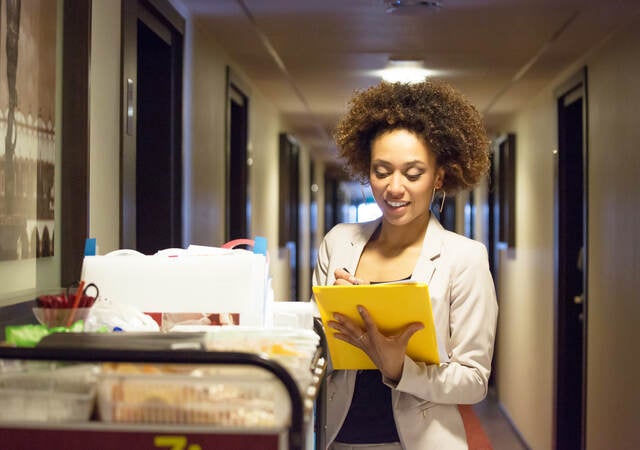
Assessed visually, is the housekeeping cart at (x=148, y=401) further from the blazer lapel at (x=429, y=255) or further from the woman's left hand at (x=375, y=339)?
the blazer lapel at (x=429, y=255)

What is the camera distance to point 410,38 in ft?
13.5

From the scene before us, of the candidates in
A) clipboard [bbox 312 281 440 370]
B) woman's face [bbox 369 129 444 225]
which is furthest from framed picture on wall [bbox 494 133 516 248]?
clipboard [bbox 312 281 440 370]

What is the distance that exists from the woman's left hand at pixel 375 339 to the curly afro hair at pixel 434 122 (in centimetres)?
51

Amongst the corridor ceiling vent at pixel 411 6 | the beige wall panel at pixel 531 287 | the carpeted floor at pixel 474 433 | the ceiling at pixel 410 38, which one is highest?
the ceiling at pixel 410 38

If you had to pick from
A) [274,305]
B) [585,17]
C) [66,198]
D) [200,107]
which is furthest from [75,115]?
[585,17]

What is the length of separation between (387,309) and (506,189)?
18.8 ft

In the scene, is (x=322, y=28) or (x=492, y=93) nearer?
(x=322, y=28)

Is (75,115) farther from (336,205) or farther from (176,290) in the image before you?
(336,205)

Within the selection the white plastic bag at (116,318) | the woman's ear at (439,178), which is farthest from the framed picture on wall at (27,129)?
the woman's ear at (439,178)

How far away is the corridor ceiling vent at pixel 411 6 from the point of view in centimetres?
334

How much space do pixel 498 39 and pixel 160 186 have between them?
1762 mm

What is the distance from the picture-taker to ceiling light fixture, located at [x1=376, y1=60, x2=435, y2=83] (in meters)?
4.77

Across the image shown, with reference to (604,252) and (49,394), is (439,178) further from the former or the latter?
(604,252)

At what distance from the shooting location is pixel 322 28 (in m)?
3.90
